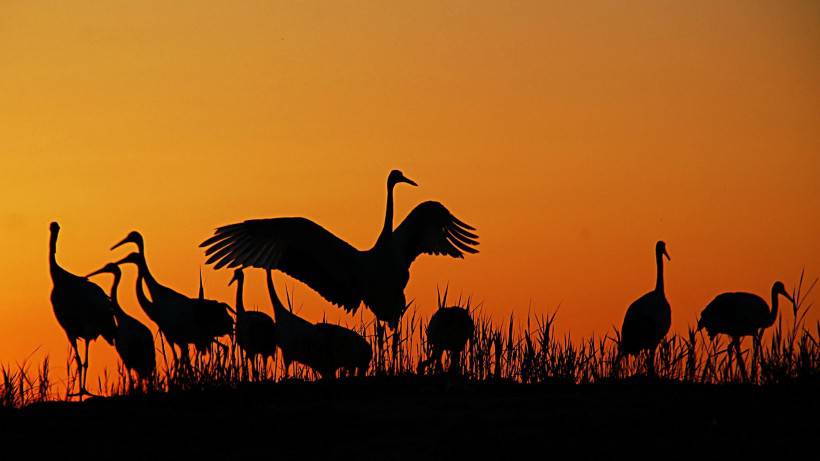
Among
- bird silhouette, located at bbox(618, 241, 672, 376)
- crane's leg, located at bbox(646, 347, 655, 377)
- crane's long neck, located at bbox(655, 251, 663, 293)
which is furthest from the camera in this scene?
crane's long neck, located at bbox(655, 251, 663, 293)

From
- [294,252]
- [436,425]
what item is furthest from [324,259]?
[436,425]

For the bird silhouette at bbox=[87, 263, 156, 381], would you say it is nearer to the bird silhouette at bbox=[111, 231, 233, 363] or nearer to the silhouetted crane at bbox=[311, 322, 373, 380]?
the bird silhouette at bbox=[111, 231, 233, 363]

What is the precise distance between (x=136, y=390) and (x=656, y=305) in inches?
230

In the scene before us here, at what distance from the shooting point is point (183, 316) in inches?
627

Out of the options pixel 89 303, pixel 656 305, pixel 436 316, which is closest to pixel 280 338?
pixel 436 316

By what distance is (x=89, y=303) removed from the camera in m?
16.5

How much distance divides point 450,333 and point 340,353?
1202mm

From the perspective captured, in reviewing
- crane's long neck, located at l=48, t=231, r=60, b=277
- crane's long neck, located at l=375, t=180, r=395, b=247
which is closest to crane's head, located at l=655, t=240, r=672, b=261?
crane's long neck, located at l=375, t=180, r=395, b=247

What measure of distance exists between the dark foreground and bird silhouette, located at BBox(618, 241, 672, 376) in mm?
2599

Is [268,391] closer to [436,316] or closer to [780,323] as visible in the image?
[436,316]

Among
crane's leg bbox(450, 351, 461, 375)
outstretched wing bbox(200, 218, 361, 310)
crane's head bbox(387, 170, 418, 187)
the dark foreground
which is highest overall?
crane's head bbox(387, 170, 418, 187)

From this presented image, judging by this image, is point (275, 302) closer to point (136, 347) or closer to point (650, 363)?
point (136, 347)

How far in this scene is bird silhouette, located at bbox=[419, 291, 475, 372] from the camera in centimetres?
1356

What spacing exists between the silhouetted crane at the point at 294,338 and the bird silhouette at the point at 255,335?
31 cm
